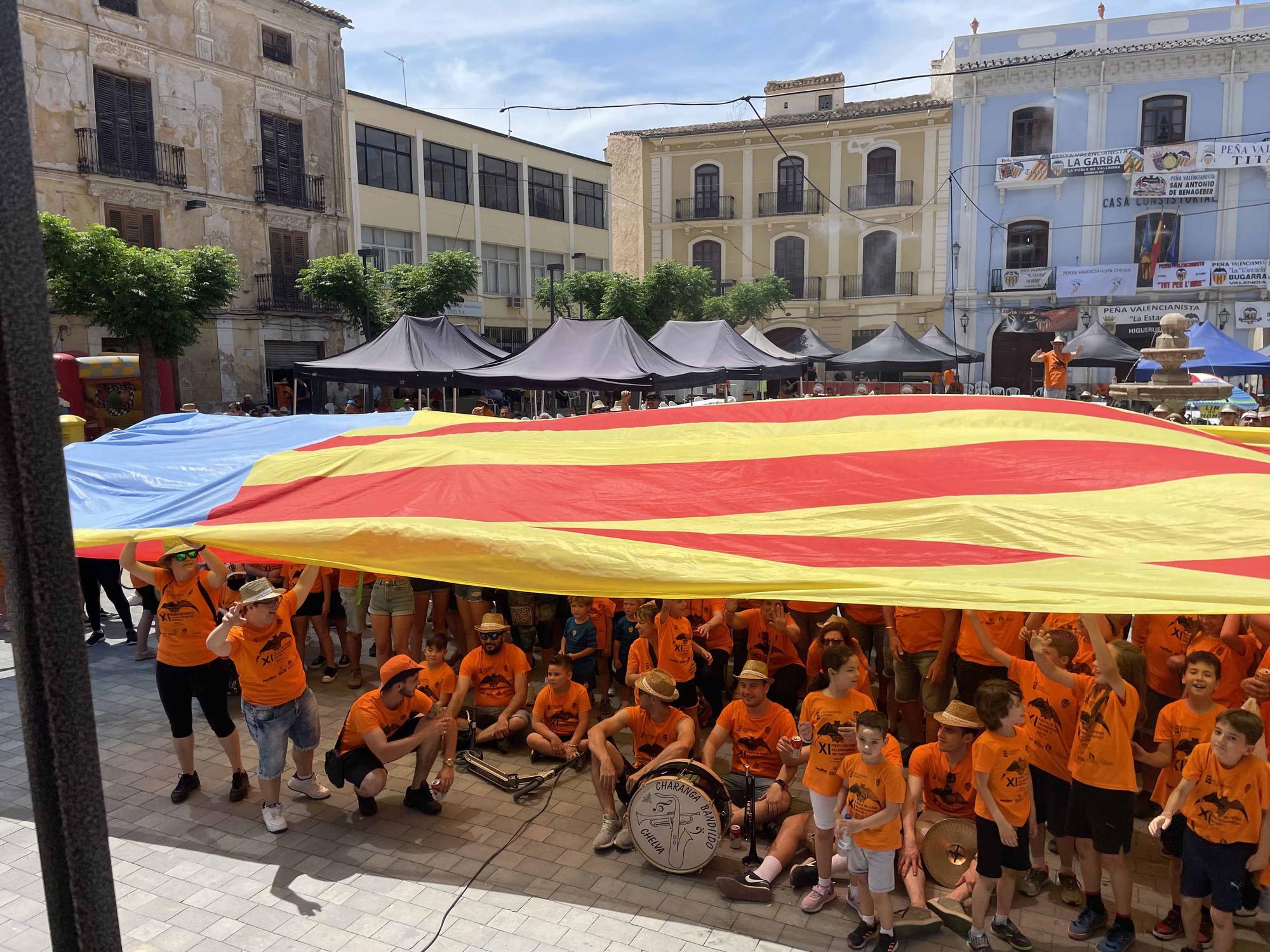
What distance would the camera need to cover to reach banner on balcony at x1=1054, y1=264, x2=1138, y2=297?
29.9 metres

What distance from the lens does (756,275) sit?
35000 mm

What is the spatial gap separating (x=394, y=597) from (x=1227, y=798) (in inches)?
244

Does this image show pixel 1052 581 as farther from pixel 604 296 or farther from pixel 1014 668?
pixel 604 296

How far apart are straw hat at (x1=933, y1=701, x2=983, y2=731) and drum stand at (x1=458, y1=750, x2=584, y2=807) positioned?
282 cm

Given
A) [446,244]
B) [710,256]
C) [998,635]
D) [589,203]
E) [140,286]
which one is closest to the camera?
Result: [998,635]

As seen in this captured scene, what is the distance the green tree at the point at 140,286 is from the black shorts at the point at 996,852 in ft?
64.9

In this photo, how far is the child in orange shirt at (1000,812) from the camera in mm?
4527

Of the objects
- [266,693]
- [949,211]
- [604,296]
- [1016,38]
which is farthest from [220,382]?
[1016,38]

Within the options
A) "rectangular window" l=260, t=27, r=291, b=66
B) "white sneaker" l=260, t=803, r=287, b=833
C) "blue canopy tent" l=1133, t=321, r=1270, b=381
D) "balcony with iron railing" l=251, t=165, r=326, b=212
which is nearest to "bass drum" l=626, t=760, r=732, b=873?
"white sneaker" l=260, t=803, r=287, b=833

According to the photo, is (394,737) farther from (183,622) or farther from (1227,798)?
(1227,798)

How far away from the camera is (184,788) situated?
629 cm

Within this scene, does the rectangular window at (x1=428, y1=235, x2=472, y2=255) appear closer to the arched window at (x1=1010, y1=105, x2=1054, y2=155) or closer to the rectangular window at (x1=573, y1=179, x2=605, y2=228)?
the rectangular window at (x1=573, y1=179, x2=605, y2=228)

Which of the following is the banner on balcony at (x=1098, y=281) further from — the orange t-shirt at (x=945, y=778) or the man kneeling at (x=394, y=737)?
the man kneeling at (x=394, y=737)

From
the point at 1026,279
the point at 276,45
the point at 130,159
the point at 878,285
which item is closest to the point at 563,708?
the point at 130,159
